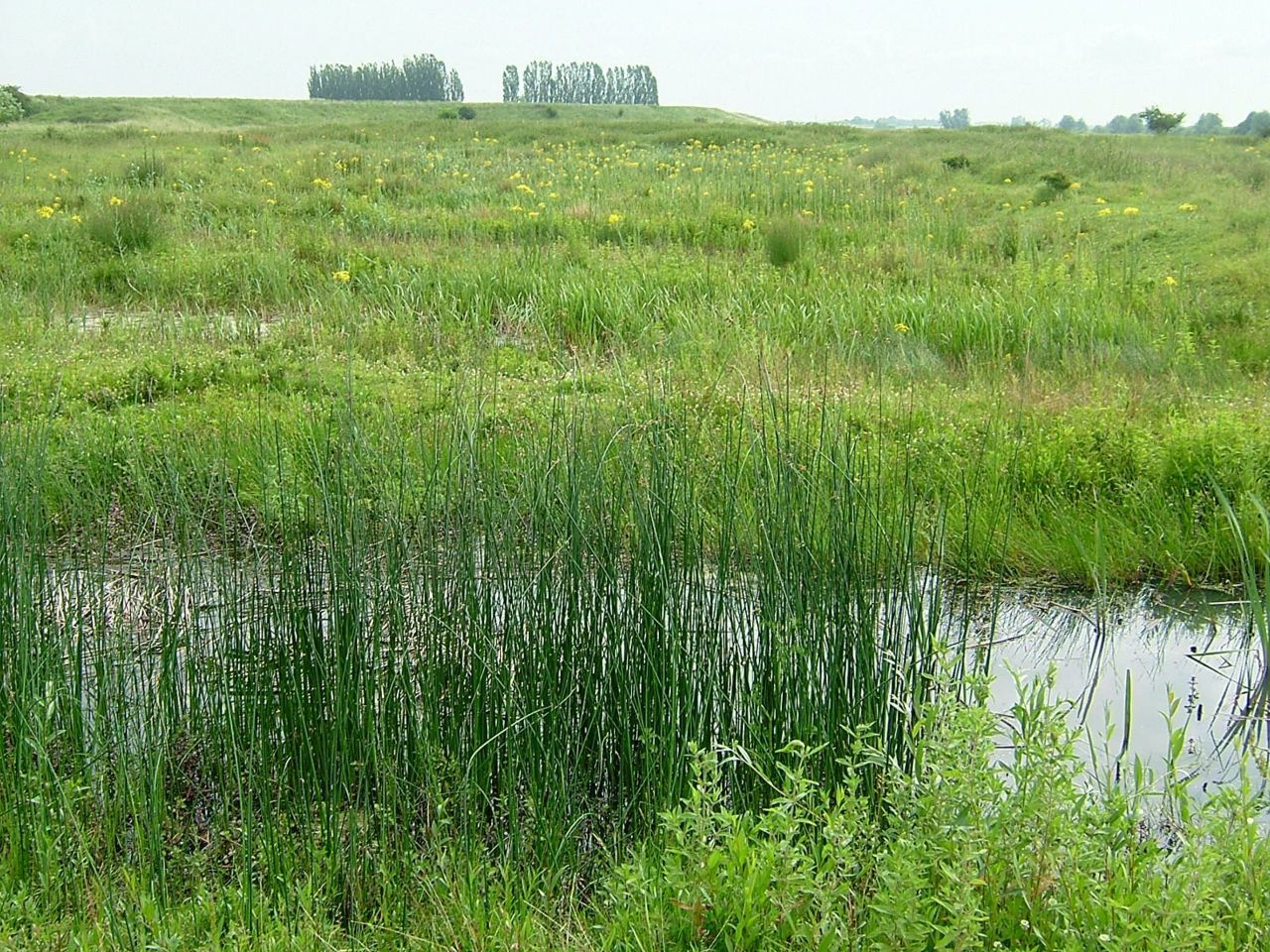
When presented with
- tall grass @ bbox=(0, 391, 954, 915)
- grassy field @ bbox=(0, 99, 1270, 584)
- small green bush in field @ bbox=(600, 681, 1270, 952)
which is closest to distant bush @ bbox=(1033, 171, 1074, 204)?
grassy field @ bbox=(0, 99, 1270, 584)

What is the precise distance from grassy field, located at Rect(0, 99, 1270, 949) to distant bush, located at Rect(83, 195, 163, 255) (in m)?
0.37

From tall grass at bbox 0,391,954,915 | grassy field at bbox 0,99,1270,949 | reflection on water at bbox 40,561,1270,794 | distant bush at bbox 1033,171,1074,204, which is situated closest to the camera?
grassy field at bbox 0,99,1270,949

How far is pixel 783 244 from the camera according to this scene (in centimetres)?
751

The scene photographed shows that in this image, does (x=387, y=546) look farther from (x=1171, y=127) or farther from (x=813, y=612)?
(x=1171, y=127)

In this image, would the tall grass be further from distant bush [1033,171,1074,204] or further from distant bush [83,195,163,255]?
distant bush [1033,171,1074,204]

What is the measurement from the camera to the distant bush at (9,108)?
27.5 meters

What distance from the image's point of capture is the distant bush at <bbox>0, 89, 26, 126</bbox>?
90.4ft

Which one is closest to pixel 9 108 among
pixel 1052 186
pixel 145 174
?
pixel 145 174

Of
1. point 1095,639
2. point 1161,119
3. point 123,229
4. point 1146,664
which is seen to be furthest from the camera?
point 1161,119

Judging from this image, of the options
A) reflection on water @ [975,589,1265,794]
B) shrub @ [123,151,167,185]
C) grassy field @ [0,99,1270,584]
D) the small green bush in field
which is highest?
shrub @ [123,151,167,185]

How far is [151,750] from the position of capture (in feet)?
7.70

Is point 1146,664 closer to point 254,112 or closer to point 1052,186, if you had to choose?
point 1052,186

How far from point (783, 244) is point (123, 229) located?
4.39 m

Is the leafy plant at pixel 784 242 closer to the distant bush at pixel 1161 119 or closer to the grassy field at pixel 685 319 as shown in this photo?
the grassy field at pixel 685 319
